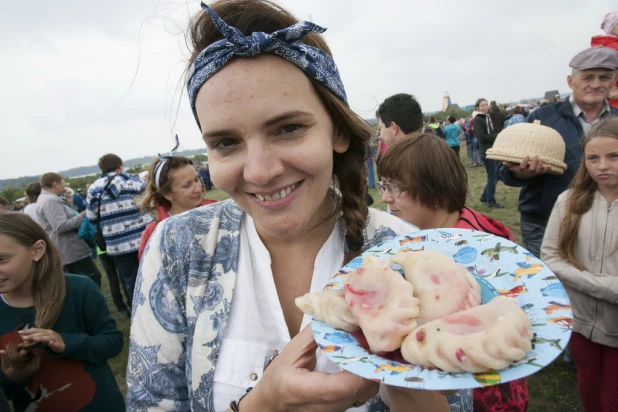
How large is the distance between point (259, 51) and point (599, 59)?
396 centimetres

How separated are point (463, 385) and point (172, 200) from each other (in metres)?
4.17

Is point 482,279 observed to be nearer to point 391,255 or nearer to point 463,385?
point 391,255

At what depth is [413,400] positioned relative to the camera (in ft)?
3.83

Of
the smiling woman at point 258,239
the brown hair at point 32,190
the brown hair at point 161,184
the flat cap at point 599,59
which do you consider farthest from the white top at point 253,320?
the brown hair at point 32,190

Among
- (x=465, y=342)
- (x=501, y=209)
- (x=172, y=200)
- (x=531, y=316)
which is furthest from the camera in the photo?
(x=501, y=209)

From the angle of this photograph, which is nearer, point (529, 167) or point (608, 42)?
point (529, 167)

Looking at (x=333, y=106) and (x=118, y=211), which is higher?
(x=333, y=106)

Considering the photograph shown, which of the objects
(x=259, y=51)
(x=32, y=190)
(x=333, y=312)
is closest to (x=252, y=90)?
(x=259, y=51)

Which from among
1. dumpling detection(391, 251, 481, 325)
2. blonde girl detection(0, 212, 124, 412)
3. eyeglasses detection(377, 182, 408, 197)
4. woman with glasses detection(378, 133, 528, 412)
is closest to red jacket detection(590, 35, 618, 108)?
woman with glasses detection(378, 133, 528, 412)

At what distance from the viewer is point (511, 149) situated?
11.8ft

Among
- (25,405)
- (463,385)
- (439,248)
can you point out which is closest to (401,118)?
(439,248)

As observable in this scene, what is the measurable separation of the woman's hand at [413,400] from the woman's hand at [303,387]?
0.10 m

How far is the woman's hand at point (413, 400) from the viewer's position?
3.83 feet

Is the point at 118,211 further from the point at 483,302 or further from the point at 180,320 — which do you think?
the point at 483,302
